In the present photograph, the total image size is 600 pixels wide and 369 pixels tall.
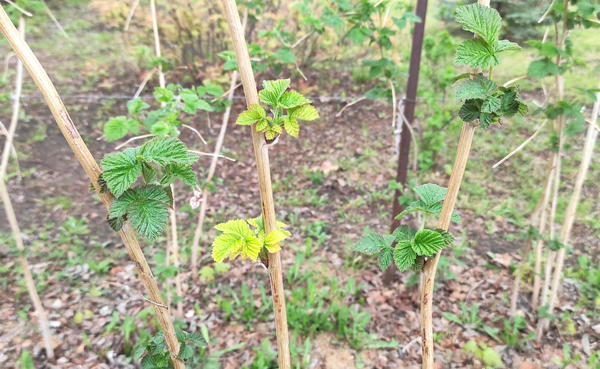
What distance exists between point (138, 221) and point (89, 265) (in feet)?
7.30

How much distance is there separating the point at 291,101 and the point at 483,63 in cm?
32

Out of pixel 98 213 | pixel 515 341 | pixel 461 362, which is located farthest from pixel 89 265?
pixel 515 341

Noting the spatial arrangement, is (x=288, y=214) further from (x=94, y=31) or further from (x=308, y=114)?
(x=94, y=31)

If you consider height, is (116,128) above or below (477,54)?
below

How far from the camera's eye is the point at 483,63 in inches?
23.7

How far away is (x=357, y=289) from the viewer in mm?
2443

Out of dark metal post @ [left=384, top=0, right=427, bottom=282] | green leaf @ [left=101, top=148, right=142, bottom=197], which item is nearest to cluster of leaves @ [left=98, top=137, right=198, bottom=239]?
green leaf @ [left=101, top=148, right=142, bottom=197]

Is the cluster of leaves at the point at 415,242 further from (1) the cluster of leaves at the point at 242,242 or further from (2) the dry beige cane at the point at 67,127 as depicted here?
(2) the dry beige cane at the point at 67,127

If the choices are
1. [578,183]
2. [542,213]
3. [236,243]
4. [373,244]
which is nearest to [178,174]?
[236,243]

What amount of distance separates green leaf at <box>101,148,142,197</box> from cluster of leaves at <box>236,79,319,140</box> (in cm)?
23

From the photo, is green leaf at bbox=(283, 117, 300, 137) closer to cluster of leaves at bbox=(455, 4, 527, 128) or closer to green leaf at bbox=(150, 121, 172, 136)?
cluster of leaves at bbox=(455, 4, 527, 128)

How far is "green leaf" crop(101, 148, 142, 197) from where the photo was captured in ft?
2.21

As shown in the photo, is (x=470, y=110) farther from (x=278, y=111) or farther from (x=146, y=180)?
(x=146, y=180)

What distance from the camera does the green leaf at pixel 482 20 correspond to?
1.95 feet
